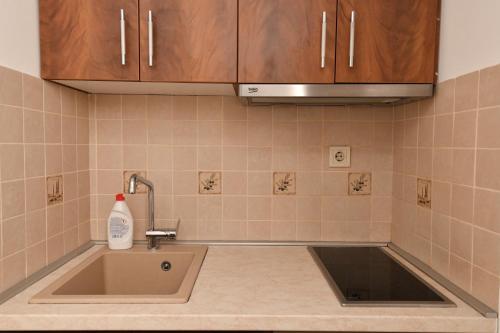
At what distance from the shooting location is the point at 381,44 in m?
1.19

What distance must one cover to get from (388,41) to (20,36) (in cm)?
123

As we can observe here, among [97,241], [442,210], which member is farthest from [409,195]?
[97,241]

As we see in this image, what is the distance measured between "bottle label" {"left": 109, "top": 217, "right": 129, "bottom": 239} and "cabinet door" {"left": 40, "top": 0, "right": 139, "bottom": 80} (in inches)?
23.7

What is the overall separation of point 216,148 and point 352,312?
0.89 metres

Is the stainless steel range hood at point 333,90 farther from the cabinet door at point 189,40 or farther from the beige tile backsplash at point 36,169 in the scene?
the beige tile backsplash at point 36,169

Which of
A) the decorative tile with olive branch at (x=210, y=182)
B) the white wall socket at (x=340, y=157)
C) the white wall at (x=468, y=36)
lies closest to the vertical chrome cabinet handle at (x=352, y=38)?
the white wall at (x=468, y=36)

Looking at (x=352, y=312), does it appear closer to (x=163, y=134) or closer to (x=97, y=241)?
(x=163, y=134)

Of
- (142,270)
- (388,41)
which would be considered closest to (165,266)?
(142,270)

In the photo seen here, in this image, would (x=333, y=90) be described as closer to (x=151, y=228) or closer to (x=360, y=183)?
(x=360, y=183)

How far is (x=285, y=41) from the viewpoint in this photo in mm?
1186

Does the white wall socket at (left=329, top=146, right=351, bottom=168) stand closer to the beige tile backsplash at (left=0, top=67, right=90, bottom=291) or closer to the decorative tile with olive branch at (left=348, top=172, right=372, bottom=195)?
the decorative tile with olive branch at (left=348, top=172, right=372, bottom=195)

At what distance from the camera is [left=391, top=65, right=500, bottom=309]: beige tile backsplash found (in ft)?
2.99

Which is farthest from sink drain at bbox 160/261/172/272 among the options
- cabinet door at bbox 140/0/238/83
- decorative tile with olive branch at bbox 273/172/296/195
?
cabinet door at bbox 140/0/238/83

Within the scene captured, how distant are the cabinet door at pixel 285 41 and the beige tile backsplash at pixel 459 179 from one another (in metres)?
0.41
